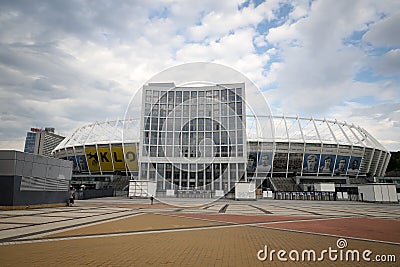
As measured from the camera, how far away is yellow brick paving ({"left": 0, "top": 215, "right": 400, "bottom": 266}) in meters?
→ 6.93

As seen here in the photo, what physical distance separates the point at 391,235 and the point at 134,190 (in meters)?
36.5

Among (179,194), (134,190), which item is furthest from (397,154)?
(134,190)

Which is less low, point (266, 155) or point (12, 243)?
point (266, 155)

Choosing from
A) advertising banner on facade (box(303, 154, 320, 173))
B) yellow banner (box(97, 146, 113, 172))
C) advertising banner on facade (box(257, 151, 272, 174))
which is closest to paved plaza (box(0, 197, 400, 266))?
advertising banner on facade (box(257, 151, 272, 174))

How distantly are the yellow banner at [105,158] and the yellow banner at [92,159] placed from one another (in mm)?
1341

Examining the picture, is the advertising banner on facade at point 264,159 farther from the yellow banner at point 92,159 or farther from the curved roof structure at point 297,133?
the yellow banner at point 92,159

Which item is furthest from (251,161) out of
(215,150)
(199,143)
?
(199,143)

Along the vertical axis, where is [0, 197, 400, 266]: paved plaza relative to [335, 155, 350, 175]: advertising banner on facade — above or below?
below

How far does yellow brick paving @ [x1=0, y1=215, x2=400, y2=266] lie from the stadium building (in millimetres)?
32909

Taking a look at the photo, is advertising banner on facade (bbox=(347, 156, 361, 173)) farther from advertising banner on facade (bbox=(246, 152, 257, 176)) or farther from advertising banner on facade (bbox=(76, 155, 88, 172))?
advertising banner on facade (bbox=(76, 155, 88, 172))

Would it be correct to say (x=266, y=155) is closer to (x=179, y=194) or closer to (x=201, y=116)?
(x=201, y=116)

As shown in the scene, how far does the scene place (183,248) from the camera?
8.55 meters

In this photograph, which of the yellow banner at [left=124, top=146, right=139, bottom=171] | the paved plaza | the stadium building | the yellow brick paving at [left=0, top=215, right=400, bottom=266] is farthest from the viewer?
the yellow banner at [left=124, top=146, right=139, bottom=171]

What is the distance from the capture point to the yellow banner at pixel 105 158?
227 feet
